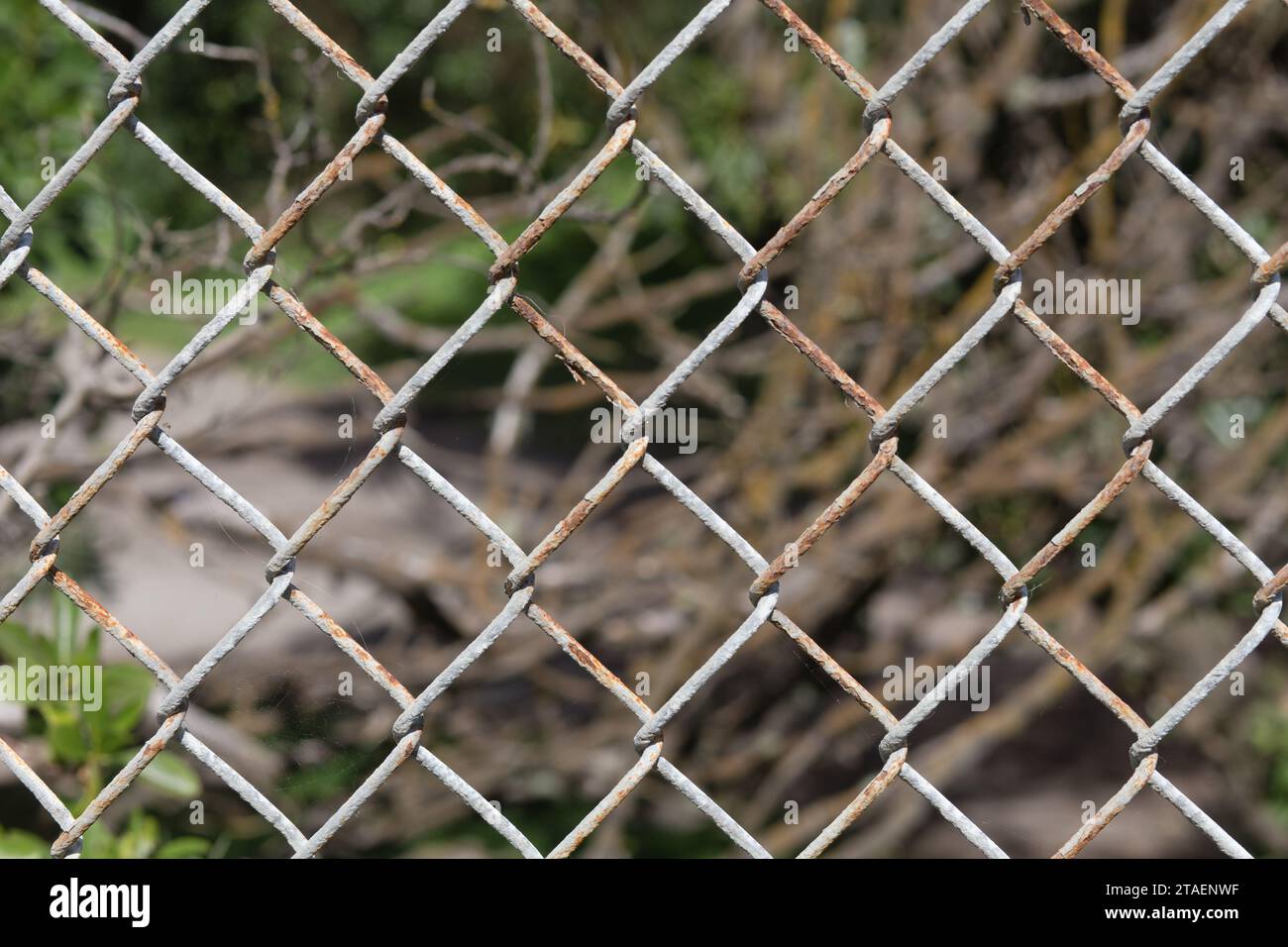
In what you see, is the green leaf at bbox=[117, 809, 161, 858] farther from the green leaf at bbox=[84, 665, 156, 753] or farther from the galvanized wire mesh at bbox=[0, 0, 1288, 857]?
the galvanized wire mesh at bbox=[0, 0, 1288, 857]

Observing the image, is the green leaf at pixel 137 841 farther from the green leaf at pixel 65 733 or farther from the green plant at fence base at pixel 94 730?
the green leaf at pixel 65 733

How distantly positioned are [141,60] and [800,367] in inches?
79.7

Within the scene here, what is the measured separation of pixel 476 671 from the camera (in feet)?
8.98

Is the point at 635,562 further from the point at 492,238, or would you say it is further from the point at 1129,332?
the point at 492,238

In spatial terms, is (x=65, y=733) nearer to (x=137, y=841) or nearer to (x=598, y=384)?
(x=137, y=841)

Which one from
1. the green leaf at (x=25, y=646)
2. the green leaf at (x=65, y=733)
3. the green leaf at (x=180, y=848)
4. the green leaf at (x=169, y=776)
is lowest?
the green leaf at (x=180, y=848)

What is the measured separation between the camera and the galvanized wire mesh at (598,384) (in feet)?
2.99

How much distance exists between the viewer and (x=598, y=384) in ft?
3.19

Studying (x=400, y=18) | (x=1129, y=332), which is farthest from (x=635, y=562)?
(x=400, y=18)

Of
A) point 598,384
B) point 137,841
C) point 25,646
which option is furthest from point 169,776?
point 598,384

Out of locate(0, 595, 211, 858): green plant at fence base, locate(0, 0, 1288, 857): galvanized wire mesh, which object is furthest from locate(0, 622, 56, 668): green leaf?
locate(0, 0, 1288, 857): galvanized wire mesh

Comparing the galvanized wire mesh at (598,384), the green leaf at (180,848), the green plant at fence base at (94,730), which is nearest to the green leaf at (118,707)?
the green plant at fence base at (94,730)

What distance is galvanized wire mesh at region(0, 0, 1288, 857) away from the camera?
2.99 feet
